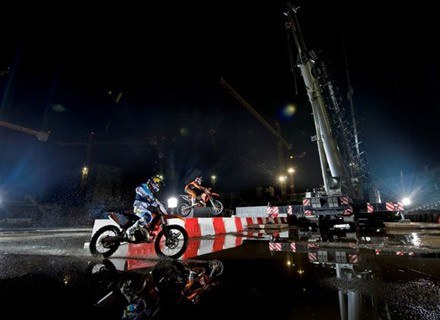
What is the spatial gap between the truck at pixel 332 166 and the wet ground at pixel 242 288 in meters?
3.95

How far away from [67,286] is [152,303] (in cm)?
150

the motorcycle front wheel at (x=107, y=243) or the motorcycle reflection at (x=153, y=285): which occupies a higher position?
the motorcycle front wheel at (x=107, y=243)

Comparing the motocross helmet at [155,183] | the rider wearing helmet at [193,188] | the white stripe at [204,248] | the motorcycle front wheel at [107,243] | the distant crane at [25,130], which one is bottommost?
the white stripe at [204,248]

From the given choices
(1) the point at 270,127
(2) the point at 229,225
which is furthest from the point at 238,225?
(1) the point at 270,127

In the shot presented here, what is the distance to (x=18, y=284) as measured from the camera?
3189mm

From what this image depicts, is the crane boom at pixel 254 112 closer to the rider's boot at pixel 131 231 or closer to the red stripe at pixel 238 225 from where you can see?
the red stripe at pixel 238 225

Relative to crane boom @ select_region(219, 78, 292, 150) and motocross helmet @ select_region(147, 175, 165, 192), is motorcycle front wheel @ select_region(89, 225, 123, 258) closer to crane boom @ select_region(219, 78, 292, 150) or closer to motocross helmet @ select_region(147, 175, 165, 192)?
motocross helmet @ select_region(147, 175, 165, 192)

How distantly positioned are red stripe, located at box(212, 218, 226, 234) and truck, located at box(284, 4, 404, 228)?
3.22 m

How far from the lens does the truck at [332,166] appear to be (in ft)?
28.2

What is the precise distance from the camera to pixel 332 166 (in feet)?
31.3

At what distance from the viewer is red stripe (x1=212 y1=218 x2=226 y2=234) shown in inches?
393

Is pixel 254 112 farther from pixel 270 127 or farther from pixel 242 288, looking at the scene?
pixel 242 288

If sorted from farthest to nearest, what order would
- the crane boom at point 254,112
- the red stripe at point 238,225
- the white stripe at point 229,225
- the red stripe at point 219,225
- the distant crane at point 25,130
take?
the crane boom at point 254,112
the distant crane at point 25,130
the red stripe at point 238,225
the white stripe at point 229,225
the red stripe at point 219,225

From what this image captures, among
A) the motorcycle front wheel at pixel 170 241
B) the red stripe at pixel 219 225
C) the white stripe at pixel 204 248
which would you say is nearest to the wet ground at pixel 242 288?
the motorcycle front wheel at pixel 170 241
